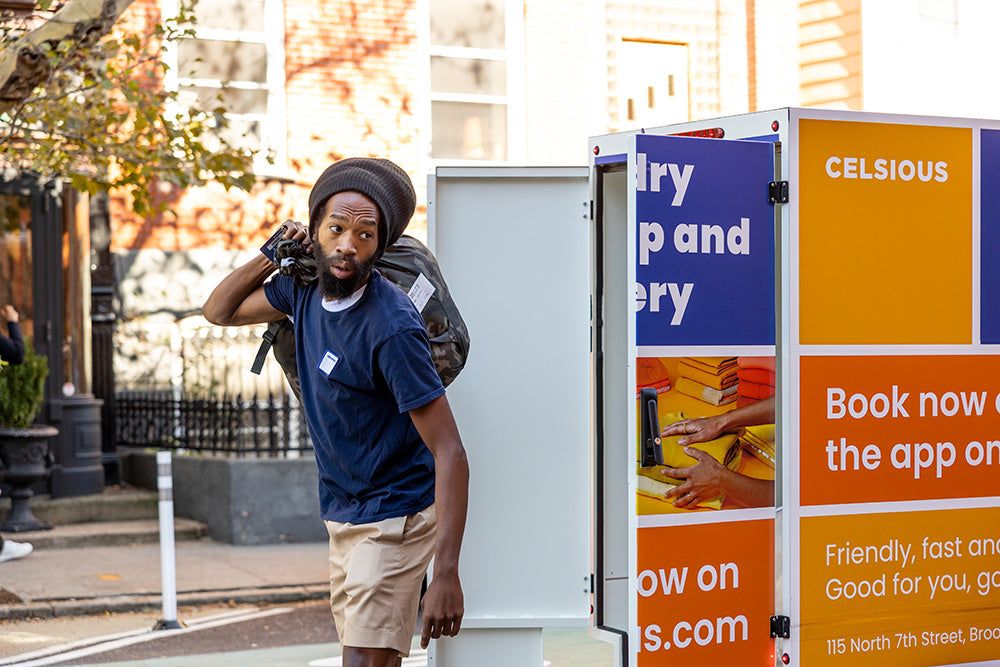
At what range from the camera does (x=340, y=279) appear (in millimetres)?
3648

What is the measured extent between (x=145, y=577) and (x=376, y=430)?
6.21 m

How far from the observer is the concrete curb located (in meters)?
8.24

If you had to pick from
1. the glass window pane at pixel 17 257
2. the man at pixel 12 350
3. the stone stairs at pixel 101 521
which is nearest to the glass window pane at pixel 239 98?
the glass window pane at pixel 17 257

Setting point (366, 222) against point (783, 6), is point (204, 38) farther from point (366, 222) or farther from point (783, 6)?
point (366, 222)

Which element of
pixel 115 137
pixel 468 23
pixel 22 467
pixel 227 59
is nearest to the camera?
pixel 115 137

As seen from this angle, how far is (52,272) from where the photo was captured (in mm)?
11648

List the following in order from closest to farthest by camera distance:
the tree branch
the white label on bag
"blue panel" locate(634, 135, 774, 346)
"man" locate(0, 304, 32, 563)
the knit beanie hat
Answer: the knit beanie hat, the white label on bag, "blue panel" locate(634, 135, 774, 346), the tree branch, "man" locate(0, 304, 32, 563)

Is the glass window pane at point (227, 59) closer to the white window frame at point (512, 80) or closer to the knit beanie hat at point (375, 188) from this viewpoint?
the white window frame at point (512, 80)

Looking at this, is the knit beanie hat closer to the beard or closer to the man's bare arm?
the beard

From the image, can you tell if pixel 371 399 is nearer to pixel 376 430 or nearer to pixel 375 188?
pixel 376 430

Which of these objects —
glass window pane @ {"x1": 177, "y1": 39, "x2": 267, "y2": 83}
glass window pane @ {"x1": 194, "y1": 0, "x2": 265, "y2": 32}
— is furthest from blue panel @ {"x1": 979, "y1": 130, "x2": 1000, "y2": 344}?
glass window pane @ {"x1": 194, "y1": 0, "x2": 265, "y2": 32}

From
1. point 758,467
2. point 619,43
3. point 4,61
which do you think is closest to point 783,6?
point 619,43

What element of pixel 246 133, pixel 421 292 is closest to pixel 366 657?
pixel 421 292

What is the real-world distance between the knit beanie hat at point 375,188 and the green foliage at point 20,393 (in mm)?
7504
